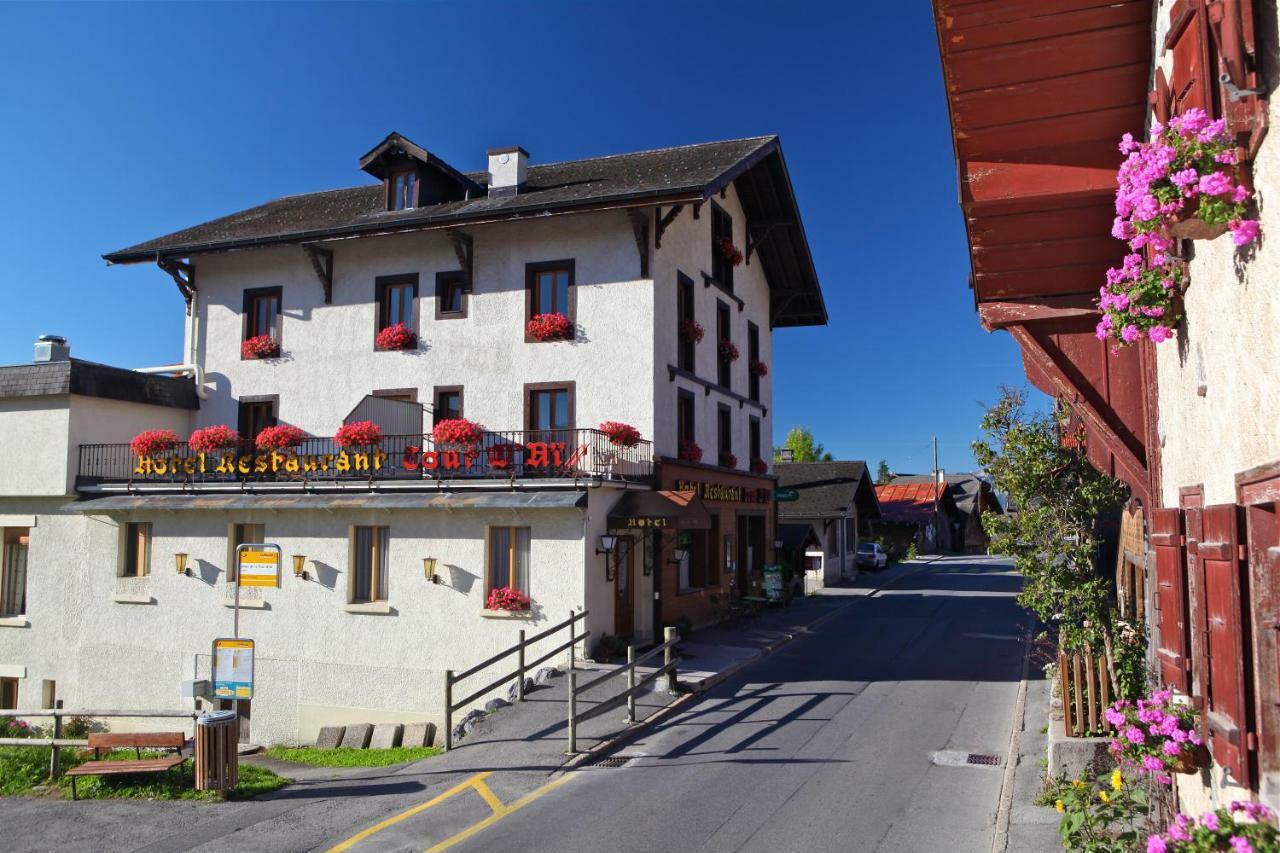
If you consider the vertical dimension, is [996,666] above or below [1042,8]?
below

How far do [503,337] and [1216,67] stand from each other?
1789cm

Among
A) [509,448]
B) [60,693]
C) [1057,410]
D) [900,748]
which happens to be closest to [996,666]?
[900,748]

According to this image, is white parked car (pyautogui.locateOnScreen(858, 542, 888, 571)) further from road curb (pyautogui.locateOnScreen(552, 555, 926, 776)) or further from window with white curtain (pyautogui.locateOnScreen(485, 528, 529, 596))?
window with white curtain (pyautogui.locateOnScreen(485, 528, 529, 596))

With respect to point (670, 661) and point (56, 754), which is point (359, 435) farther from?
point (56, 754)

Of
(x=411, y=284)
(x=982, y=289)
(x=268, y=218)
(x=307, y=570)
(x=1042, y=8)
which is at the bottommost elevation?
(x=307, y=570)

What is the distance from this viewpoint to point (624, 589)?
19953 mm

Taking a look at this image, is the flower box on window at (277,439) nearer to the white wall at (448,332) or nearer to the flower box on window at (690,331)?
the white wall at (448,332)

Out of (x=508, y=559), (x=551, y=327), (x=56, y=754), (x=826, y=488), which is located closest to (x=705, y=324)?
(x=551, y=327)

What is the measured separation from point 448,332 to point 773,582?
40.3ft

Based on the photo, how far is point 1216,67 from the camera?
443cm

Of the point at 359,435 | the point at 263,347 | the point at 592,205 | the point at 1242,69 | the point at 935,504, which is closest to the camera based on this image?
the point at 1242,69

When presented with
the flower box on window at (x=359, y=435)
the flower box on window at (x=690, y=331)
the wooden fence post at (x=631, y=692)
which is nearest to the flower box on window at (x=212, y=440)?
the flower box on window at (x=359, y=435)

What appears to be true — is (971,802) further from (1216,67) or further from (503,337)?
(503,337)

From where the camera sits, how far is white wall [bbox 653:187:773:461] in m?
20.9
